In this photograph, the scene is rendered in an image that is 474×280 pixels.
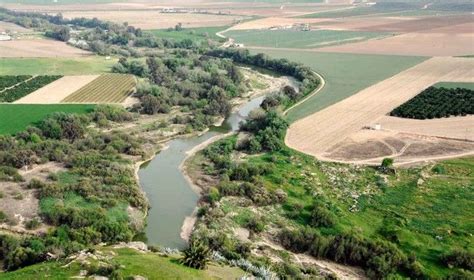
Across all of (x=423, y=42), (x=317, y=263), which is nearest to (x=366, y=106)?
(x=317, y=263)

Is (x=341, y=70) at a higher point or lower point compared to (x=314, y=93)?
higher

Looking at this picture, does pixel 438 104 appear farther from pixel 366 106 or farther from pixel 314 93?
pixel 314 93

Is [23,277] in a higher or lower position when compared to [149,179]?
higher

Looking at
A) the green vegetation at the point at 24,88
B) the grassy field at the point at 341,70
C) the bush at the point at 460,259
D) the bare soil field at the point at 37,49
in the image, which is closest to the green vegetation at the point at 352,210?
the bush at the point at 460,259

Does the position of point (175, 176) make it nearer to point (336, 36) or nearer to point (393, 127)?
point (393, 127)

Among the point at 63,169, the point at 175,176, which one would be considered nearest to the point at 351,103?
the point at 175,176

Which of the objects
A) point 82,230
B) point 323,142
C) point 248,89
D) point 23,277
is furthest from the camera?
point 248,89

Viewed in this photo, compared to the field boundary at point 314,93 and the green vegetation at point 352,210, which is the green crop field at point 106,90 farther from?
the green vegetation at point 352,210
